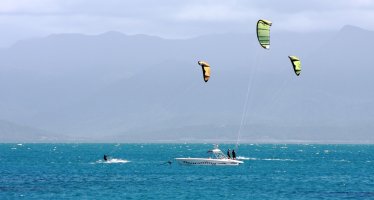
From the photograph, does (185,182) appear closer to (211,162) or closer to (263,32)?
(263,32)

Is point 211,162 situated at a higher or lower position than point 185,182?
higher

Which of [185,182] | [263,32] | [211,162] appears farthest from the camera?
[211,162]

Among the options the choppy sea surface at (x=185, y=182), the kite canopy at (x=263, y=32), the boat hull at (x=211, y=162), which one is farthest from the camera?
the boat hull at (x=211, y=162)

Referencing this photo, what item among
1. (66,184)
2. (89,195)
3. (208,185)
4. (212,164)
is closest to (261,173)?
(212,164)

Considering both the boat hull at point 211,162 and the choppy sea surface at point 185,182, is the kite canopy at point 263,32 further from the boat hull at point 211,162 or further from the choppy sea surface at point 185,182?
the boat hull at point 211,162

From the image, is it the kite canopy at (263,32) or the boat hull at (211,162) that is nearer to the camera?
the kite canopy at (263,32)

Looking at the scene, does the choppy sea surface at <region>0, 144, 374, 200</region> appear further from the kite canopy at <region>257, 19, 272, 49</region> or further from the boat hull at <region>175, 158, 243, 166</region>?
the kite canopy at <region>257, 19, 272, 49</region>

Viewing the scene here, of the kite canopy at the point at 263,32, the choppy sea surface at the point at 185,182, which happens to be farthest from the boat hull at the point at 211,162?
the kite canopy at the point at 263,32

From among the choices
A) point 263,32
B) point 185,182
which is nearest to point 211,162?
point 185,182

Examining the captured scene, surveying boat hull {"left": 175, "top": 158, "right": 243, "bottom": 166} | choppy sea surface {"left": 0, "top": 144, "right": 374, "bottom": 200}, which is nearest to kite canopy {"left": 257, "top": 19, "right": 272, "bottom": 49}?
choppy sea surface {"left": 0, "top": 144, "right": 374, "bottom": 200}

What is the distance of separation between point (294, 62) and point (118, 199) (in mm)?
26599

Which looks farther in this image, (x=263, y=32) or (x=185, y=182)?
(x=185, y=182)

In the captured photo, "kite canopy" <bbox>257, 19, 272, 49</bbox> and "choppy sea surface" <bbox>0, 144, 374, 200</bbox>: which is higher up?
"kite canopy" <bbox>257, 19, 272, 49</bbox>

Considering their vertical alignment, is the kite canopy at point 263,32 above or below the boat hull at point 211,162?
above
